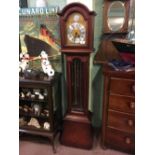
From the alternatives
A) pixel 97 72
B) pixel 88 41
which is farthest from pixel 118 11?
pixel 97 72

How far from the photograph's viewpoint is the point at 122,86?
1.69m

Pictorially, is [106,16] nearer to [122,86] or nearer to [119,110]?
[122,86]

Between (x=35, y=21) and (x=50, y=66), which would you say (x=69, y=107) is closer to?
(x=50, y=66)

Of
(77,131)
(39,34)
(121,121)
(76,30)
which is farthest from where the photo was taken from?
(39,34)

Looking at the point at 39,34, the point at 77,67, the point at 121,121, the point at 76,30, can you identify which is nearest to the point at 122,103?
the point at 121,121

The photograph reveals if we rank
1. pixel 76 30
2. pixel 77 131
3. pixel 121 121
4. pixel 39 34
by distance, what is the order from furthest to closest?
pixel 39 34 < pixel 77 131 < pixel 121 121 < pixel 76 30

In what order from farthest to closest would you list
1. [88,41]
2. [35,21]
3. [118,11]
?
[35,21]
[118,11]
[88,41]

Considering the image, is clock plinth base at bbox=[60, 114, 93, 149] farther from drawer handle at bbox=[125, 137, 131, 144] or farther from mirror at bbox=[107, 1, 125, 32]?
mirror at bbox=[107, 1, 125, 32]

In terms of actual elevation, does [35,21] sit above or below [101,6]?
below

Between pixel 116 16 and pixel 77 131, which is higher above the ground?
pixel 116 16

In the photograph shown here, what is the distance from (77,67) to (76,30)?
345mm

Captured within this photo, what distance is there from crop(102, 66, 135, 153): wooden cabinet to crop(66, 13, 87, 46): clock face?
0.35m
